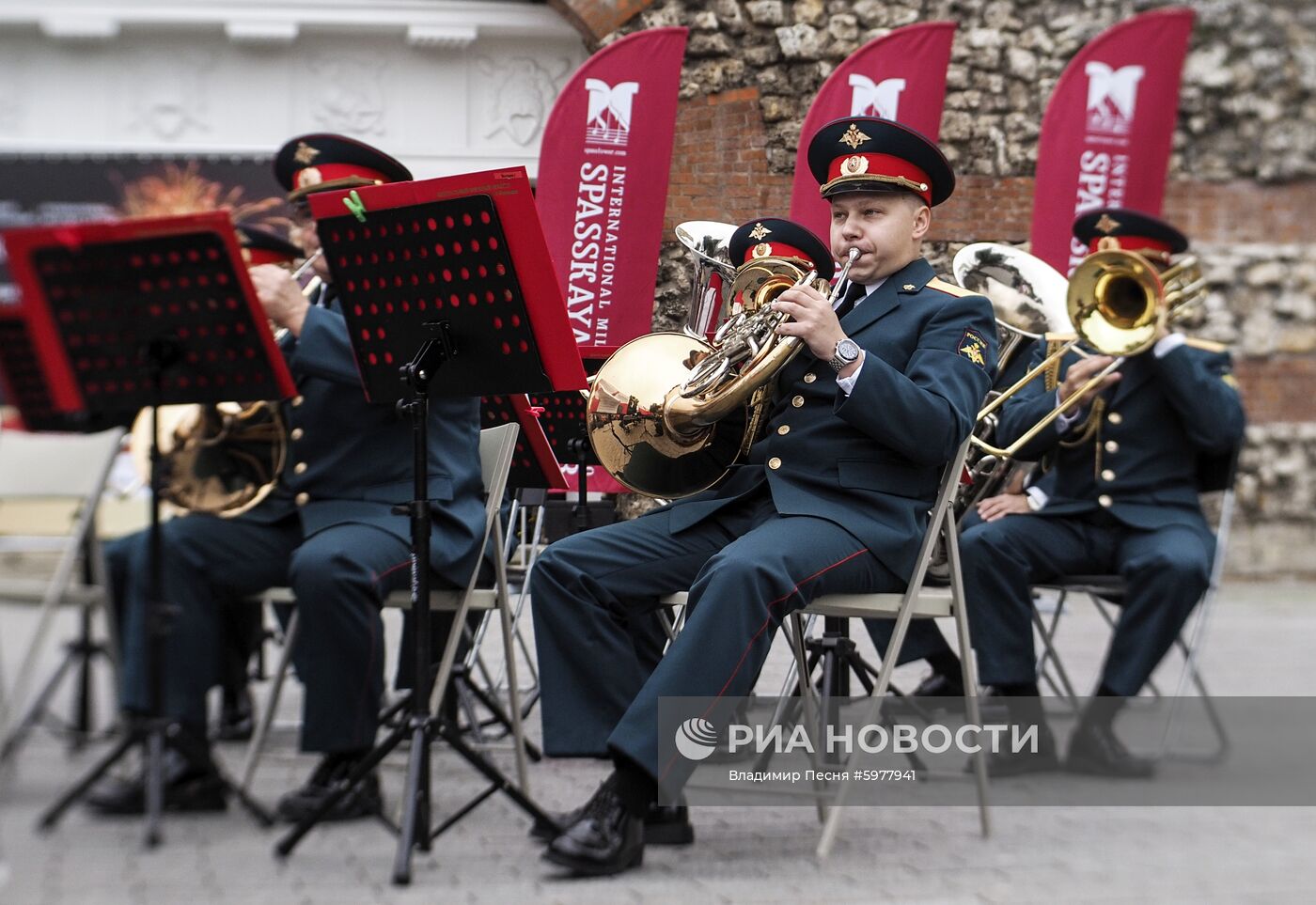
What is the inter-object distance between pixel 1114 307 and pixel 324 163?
2.52 meters

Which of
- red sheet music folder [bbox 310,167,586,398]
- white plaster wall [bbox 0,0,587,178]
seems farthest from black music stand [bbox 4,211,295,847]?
white plaster wall [bbox 0,0,587,178]

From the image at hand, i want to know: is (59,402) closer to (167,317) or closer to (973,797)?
(167,317)

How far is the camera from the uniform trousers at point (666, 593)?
9.95 feet

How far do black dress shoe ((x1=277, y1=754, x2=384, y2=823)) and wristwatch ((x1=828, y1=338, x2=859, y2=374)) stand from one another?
4.35ft

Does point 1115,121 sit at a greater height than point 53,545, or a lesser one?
greater

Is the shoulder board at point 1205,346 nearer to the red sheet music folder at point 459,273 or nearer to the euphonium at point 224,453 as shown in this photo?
the red sheet music folder at point 459,273

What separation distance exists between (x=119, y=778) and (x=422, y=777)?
0.64m

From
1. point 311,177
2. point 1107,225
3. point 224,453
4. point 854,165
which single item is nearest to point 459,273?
point 311,177

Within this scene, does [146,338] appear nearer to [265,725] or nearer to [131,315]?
[131,315]

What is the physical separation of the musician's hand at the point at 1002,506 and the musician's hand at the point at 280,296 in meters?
2.42

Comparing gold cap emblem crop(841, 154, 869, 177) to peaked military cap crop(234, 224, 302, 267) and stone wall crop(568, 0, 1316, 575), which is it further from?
stone wall crop(568, 0, 1316, 575)

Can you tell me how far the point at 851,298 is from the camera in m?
3.63

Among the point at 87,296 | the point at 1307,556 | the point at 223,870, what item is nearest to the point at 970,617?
the point at 223,870

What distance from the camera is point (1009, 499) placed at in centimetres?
481
